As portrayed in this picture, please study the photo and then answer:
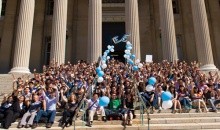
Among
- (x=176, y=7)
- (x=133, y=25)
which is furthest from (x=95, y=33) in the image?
(x=176, y=7)

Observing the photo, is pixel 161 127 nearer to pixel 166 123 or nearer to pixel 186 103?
pixel 166 123

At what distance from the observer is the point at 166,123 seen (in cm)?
1205

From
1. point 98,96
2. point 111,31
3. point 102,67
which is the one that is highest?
point 111,31

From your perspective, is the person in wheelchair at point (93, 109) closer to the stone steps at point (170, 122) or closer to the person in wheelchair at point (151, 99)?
the stone steps at point (170, 122)

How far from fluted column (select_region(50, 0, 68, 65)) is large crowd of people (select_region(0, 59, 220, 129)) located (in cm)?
518

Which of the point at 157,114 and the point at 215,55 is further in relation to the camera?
the point at 215,55

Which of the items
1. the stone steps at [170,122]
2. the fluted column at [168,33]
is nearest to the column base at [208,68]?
the fluted column at [168,33]

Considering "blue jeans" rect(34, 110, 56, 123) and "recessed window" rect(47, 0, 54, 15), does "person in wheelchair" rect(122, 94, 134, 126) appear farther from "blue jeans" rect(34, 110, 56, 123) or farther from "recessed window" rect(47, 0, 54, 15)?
"recessed window" rect(47, 0, 54, 15)

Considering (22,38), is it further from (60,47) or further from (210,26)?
(210,26)

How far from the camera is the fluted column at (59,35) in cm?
2272

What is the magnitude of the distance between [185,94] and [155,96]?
1541mm

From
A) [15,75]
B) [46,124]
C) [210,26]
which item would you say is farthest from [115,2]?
[46,124]

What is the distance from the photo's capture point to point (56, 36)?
23172 mm

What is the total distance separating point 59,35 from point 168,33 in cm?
876
